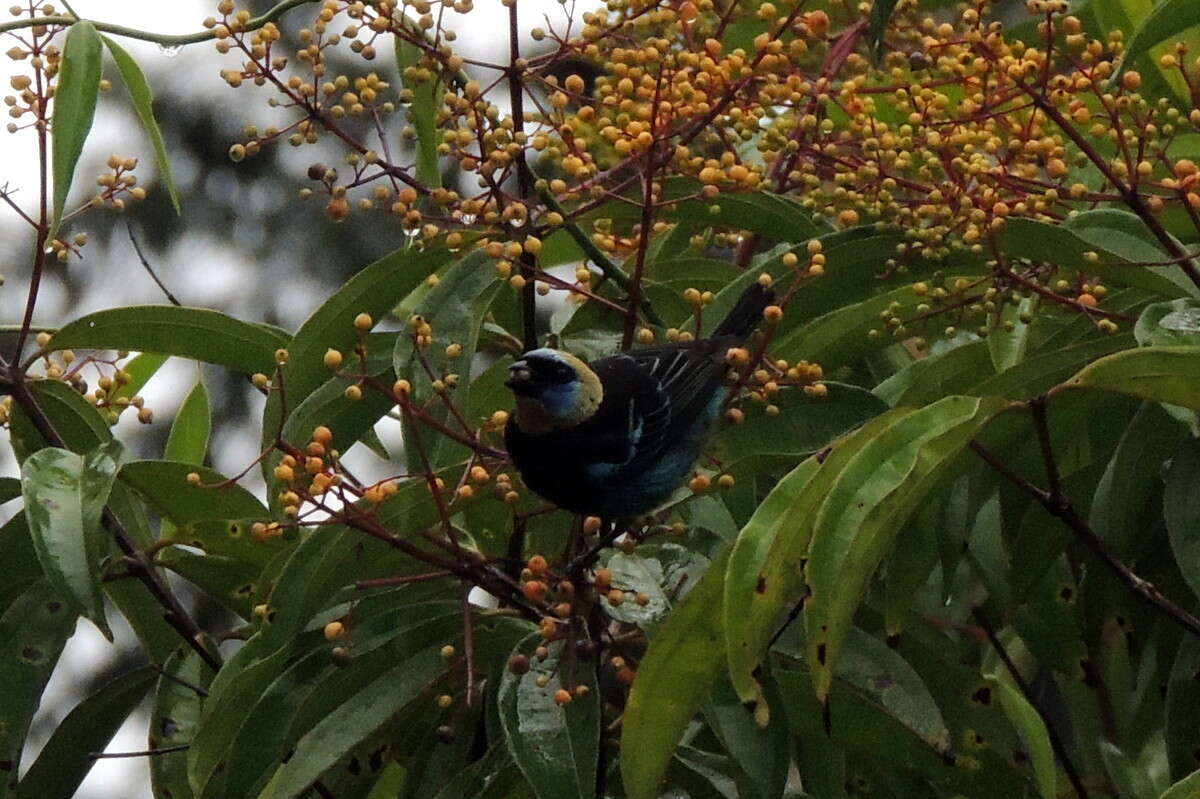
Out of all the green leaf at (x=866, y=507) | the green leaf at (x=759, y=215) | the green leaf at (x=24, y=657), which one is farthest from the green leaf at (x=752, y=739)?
the green leaf at (x=24, y=657)

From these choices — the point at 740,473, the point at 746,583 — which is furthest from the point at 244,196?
the point at 746,583

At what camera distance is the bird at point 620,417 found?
1811 millimetres

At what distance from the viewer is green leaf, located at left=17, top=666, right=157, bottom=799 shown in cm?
196

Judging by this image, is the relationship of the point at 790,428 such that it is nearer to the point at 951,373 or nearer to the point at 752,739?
the point at 951,373

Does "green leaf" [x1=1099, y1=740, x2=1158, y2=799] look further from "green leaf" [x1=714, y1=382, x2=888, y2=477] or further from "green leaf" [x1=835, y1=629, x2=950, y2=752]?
"green leaf" [x1=714, y1=382, x2=888, y2=477]

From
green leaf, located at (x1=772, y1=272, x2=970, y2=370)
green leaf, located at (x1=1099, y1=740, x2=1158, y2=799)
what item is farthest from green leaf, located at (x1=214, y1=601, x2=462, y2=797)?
green leaf, located at (x1=1099, y1=740, x2=1158, y2=799)

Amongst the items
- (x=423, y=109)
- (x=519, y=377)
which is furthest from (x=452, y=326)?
(x=423, y=109)

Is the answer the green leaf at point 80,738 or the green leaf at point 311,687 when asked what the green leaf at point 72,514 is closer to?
the green leaf at point 311,687

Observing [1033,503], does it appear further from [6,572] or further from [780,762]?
[6,572]

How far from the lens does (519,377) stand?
1.84 metres

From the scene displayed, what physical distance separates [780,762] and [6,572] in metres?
0.90

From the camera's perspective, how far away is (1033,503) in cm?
180

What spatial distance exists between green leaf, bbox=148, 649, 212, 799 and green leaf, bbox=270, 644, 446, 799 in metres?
0.27

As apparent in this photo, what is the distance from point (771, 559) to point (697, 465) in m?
0.58
